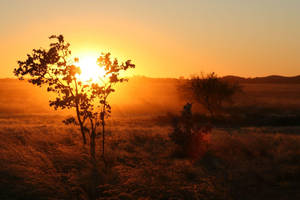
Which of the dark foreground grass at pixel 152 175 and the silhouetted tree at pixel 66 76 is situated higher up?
the silhouetted tree at pixel 66 76

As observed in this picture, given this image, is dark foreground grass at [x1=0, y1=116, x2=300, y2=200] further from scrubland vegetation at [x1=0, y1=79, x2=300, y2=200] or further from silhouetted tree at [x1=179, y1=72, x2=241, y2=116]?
silhouetted tree at [x1=179, y1=72, x2=241, y2=116]

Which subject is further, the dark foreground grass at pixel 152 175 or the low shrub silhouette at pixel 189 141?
the low shrub silhouette at pixel 189 141

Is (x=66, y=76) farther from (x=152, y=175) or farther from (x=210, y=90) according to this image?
(x=210, y=90)

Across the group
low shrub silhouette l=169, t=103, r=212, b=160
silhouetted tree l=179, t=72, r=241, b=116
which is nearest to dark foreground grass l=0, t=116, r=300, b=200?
low shrub silhouette l=169, t=103, r=212, b=160

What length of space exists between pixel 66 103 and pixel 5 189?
168 inches

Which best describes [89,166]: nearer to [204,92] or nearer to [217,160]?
[217,160]

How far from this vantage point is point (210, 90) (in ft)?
113

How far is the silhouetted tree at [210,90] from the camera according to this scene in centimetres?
3434

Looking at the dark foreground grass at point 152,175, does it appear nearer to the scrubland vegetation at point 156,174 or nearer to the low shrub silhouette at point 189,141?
the scrubland vegetation at point 156,174

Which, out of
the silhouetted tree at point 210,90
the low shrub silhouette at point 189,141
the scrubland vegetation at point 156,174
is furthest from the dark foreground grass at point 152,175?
the silhouetted tree at point 210,90

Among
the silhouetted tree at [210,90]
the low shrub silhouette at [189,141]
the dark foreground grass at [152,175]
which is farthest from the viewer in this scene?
the silhouetted tree at [210,90]

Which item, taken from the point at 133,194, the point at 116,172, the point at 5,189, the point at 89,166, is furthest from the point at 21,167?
the point at 133,194

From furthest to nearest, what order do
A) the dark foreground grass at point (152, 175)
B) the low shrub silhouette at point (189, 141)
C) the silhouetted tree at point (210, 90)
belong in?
the silhouetted tree at point (210, 90), the low shrub silhouette at point (189, 141), the dark foreground grass at point (152, 175)

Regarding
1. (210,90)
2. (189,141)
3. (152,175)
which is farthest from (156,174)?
(210,90)
